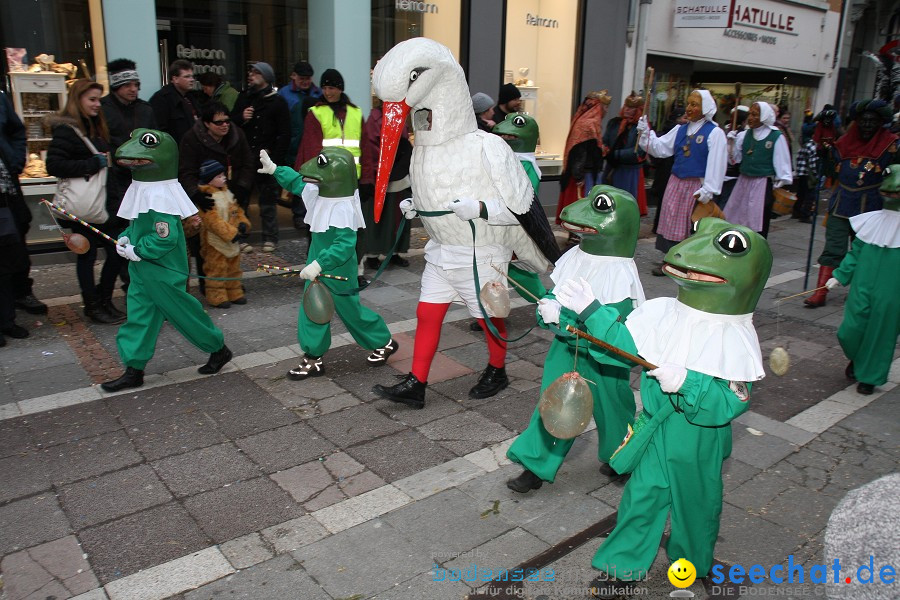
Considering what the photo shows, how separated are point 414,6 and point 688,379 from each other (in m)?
8.73

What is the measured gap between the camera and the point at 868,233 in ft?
16.4

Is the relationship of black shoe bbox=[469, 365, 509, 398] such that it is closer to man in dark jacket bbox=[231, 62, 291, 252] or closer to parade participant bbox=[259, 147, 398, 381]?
parade participant bbox=[259, 147, 398, 381]

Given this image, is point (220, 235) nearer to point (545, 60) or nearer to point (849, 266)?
point (849, 266)

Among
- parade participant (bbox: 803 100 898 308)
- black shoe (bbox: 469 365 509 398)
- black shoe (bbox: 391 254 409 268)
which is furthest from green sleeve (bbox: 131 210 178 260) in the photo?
parade participant (bbox: 803 100 898 308)

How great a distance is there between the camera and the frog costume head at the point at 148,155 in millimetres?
4691

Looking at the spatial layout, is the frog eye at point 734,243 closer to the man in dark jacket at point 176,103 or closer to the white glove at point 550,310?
the white glove at point 550,310

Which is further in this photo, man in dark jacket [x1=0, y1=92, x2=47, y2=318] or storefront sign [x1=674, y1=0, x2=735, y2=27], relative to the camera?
storefront sign [x1=674, y1=0, x2=735, y2=27]

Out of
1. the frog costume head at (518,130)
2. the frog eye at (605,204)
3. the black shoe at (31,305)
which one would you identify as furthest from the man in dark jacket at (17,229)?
the frog eye at (605,204)

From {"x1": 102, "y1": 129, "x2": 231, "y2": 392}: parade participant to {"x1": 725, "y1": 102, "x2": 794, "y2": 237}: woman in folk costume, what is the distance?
625 cm

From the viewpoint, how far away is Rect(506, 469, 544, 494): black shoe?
148 inches

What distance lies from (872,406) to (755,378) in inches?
122

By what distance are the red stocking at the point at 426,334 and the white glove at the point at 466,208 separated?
2.31 feet

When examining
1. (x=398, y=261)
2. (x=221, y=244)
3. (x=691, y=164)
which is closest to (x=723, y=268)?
(x=221, y=244)

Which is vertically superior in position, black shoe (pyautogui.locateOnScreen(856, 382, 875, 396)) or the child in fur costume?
the child in fur costume
